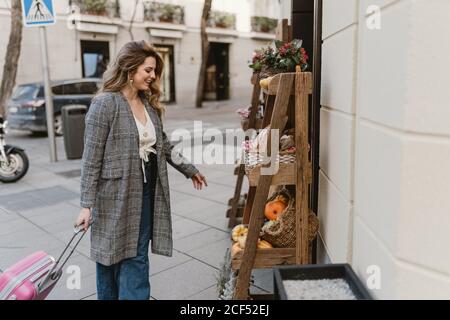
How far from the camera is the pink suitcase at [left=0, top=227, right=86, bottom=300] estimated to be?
2326 mm

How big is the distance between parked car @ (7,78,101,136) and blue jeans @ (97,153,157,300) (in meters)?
9.41

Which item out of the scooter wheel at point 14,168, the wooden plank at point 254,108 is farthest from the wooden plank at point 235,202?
the scooter wheel at point 14,168

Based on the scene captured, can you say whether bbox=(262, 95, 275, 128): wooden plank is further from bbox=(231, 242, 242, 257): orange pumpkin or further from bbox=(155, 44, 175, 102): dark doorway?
bbox=(155, 44, 175, 102): dark doorway

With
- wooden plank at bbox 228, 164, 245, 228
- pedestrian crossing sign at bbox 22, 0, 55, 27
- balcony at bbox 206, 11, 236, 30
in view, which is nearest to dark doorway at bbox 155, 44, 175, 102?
balcony at bbox 206, 11, 236, 30

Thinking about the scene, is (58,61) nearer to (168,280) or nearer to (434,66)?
(168,280)

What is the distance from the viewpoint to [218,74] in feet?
88.1

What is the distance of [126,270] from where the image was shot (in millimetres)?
2803

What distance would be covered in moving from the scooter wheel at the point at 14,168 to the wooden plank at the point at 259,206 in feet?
17.9

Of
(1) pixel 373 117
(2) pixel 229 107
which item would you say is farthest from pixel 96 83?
(1) pixel 373 117

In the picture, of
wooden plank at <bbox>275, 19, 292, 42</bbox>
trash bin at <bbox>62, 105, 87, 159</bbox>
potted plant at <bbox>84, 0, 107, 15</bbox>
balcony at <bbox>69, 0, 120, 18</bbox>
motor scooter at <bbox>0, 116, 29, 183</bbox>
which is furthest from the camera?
potted plant at <bbox>84, 0, 107, 15</bbox>

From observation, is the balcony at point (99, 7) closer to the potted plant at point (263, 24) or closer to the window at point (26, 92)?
the window at point (26, 92)

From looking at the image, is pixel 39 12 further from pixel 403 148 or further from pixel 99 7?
pixel 99 7

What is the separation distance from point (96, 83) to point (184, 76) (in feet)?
35.9

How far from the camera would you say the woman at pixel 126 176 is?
2.62 meters
